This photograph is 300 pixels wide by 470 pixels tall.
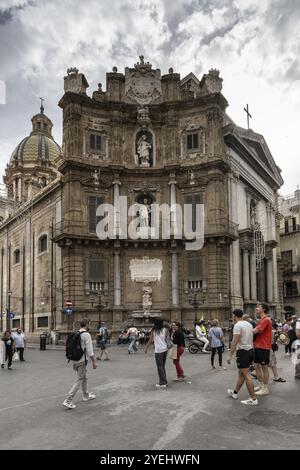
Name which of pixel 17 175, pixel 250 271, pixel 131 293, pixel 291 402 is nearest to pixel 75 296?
pixel 131 293

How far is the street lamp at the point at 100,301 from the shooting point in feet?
111

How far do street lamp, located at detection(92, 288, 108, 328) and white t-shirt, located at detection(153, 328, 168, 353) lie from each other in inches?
864

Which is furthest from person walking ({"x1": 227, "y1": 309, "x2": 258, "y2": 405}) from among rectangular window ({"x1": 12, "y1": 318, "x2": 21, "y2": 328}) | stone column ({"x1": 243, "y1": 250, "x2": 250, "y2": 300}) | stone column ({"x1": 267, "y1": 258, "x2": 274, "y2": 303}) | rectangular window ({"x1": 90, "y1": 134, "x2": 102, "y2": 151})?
rectangular window ({"x1": 12, "y1": 318, "x2": 21, "y2": 328})

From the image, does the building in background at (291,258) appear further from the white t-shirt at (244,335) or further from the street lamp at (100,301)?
the white t-shirt at (244,335)

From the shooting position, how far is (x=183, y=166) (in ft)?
119

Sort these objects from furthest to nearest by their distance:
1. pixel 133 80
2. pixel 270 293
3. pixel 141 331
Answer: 1. pixel 270 293
2. pixel 133 80
3. pixel 141 331

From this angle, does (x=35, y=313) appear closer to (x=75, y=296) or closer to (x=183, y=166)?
(x=75, y=296)

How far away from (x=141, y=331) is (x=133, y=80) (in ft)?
63.5

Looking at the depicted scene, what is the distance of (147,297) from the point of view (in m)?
34.7

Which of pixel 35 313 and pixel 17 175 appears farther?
pixel 17 175

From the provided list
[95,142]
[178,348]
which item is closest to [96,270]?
[95,142]

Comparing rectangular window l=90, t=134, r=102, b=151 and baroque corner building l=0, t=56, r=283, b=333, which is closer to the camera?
baroque corner building l=0, t=56, r=283, b=333

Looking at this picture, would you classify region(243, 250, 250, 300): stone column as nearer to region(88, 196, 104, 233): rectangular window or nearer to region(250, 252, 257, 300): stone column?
region(250, 252, 257, 300): stone column

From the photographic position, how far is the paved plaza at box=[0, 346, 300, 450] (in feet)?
22.6
